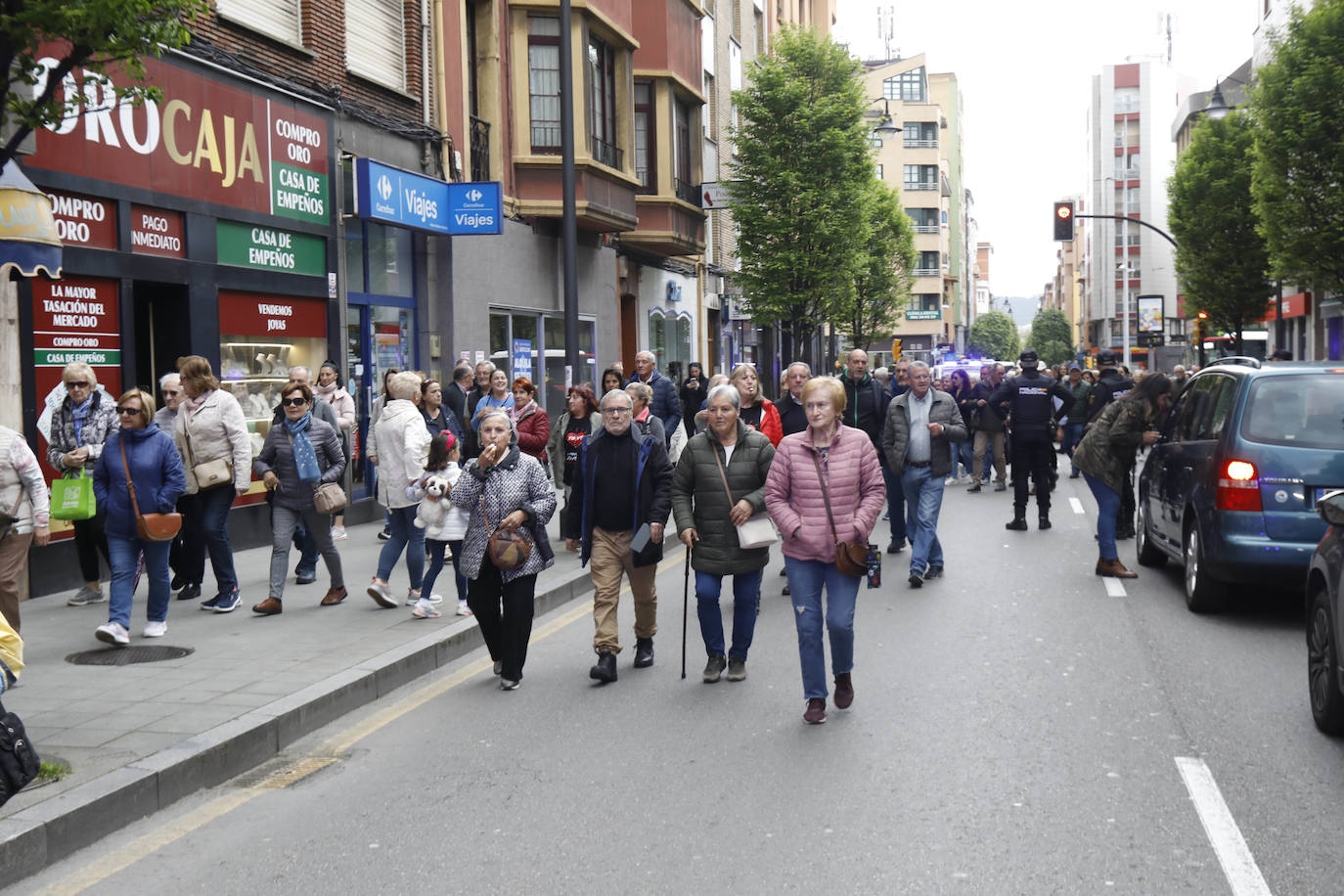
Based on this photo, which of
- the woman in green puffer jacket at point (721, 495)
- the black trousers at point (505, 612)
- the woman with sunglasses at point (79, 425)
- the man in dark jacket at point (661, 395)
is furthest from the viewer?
the man in dark jacket at point (661, 395)

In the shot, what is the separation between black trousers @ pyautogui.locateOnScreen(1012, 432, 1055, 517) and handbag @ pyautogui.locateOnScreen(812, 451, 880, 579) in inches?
323

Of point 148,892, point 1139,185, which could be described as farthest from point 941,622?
point 1139,185

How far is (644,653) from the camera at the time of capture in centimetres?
821

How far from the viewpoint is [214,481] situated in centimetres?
973

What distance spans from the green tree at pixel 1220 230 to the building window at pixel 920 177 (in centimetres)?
5550

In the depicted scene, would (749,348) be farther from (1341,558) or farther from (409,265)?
(1341,558)

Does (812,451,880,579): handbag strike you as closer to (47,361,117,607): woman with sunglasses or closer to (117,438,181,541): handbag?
(117,438,181,541): handbag

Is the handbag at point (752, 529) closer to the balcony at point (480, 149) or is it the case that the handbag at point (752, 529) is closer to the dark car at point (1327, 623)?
the dark car at point (1327, 623)

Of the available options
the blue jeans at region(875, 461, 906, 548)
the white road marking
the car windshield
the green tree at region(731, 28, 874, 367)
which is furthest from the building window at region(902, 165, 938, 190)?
the white road marking

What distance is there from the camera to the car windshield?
28.9 feet

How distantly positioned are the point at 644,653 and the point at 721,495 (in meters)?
1.34

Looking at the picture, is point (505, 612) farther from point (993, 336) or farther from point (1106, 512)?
point (993, 336)

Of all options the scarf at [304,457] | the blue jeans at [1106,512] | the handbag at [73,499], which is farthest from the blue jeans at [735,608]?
the blue jeans at [1106,512]

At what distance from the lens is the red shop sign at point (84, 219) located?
1111cm
